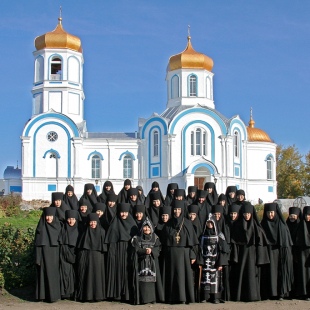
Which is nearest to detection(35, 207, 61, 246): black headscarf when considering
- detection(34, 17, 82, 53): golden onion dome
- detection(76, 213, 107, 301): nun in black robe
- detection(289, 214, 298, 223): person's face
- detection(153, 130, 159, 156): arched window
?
detection(76, 213, 107, 301): nun in black robe

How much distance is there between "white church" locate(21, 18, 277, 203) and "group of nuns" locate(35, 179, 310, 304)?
2086 centimetres

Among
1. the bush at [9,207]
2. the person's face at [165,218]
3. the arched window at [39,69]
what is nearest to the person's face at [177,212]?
the person's face at [165,218]

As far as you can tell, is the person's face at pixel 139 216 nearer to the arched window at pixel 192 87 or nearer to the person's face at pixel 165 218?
the person's face at pixel 165 218

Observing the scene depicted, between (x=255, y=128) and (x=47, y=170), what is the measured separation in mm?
11873

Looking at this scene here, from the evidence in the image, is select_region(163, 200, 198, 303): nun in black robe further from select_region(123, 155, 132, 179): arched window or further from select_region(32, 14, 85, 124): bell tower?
select_region(32, 14, 85, 124): bell tower

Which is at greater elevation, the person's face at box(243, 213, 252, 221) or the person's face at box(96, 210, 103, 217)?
the person's face at box(96, 210, 103, 217)

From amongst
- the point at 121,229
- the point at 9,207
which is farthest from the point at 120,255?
the point at 9,207

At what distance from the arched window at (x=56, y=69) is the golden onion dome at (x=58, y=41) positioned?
74 centimetres

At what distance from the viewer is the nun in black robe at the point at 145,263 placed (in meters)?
9.15

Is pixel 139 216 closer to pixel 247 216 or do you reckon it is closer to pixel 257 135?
pixel 247 216

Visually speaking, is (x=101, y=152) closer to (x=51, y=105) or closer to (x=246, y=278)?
(x=51, y=105)

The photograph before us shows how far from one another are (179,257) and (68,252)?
5.63ft

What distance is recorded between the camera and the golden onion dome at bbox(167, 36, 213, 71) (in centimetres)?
3389

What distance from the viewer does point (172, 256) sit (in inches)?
365
